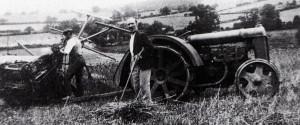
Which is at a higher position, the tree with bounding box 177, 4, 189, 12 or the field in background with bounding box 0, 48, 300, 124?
the tree with bounding box 177, 4, 189, 12

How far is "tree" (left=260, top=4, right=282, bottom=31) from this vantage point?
1123 centimetres

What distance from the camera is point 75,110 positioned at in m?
6.22

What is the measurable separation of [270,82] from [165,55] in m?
2.12

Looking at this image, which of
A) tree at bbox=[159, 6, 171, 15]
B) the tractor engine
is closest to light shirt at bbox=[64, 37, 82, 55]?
the tractor engine

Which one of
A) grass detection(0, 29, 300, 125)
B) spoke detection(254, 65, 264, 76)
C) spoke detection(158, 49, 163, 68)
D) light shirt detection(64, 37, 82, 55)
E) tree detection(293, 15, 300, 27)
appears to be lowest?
grass detection(0, 29, 300, 125)

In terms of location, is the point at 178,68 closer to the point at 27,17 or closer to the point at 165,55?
the point at 165,55

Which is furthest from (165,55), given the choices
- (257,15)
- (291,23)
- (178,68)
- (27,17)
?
(27,17)

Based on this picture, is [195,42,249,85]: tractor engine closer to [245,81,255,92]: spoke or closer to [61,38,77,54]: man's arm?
[245,81,255,92]: spoke

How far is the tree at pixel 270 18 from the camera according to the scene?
36.8ft

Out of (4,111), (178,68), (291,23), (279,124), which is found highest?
(291,23)

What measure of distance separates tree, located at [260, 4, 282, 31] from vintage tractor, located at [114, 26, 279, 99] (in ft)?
17.7

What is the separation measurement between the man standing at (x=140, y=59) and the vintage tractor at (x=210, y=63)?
0.50 m

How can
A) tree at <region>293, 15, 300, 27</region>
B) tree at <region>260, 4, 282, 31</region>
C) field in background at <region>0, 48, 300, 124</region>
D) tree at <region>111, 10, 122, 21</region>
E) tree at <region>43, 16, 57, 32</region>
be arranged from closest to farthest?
field in background at <region>0, 48, 300, 124</region> → tree at <region>293, 15, 300, 27</region> → tree at <region>260, 4, 282, 31</region> → tree at <region>111, 10, 122, 21</region> → tree at <region>43, 16, 57, 32</region>

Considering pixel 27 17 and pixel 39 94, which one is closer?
pixel 39 94
